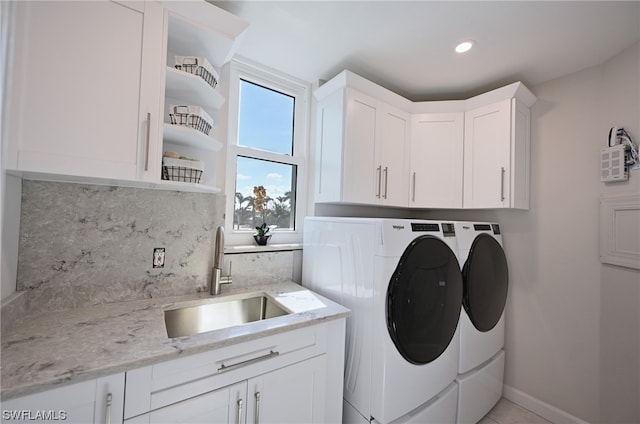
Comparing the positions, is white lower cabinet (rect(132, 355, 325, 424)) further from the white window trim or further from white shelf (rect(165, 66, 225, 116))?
white shelf (rect(165, 66, 225, 116))

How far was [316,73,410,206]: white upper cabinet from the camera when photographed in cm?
169

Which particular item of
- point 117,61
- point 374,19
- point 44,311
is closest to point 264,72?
point 374,19

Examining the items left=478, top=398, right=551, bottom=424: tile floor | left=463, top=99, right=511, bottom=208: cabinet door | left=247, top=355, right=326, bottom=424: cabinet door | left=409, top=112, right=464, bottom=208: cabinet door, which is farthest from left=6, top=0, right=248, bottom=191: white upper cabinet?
left=478, top=398, right=551, bottom=424: tile floor

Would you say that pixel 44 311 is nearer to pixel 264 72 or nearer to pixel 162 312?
pixel 162 312

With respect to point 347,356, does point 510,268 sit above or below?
above

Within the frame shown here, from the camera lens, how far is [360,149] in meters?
1.74

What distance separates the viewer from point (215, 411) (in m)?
0.95

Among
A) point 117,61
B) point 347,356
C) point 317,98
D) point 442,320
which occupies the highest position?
Answer: point 317,98

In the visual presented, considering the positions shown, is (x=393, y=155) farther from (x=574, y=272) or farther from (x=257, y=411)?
(x=257, y=411)

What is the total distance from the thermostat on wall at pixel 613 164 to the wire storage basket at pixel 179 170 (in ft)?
8.23

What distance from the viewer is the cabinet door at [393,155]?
1.87 meters

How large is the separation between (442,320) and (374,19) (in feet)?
5.75

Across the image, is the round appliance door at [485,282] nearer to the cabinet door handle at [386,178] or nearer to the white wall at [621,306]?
the white wall at [621,306]

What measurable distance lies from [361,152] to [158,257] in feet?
4.72
